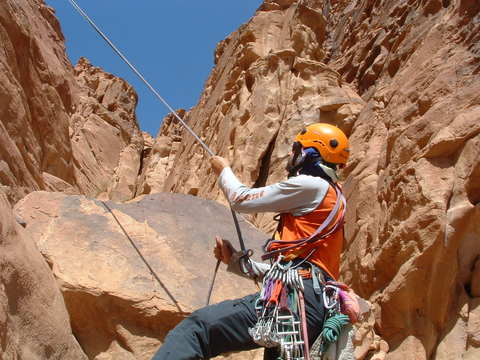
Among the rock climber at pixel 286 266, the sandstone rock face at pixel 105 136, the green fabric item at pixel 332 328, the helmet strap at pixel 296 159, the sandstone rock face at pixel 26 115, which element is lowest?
the green fabric item at pixel 332 328

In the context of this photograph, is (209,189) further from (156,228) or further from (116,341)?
(116,341)

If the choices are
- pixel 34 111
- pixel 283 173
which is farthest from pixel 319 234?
pixel 283 173

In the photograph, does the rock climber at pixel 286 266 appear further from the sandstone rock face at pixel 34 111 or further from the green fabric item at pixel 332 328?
the sandstone rock face at pixel 34 111

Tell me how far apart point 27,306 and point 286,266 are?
1622mm

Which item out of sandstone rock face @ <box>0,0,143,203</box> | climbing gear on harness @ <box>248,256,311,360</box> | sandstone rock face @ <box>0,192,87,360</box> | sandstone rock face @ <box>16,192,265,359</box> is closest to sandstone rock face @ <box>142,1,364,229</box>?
sandstone rock face @ <box>0,0,143,203</box>

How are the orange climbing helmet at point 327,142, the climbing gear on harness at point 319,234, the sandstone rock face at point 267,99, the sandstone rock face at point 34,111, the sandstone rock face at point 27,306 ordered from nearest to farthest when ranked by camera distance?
the climbing gear on harness at point 319,234 → the sandstone rock face at point 27,306 → the orange climbing helmet at point 327,142 → the sandstone rock face at point 34,111 → the sandstone rock face at point 267,99

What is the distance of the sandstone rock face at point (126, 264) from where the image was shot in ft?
13.3

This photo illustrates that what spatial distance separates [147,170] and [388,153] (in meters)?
13.9

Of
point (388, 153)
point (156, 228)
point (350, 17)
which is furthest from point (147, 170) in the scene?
point (156, 228)

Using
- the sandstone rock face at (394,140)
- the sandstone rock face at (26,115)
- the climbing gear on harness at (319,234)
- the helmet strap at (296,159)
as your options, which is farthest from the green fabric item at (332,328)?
the sandstone rock face at (26,115)

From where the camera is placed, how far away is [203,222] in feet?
18.1

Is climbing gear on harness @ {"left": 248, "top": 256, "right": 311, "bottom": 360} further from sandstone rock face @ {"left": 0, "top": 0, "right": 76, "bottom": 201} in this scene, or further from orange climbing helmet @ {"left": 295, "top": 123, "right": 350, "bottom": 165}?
sandstone rock face @ {"left": 0, "top": 0, "right": 76, "bottom": 201}

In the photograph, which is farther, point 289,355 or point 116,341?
point 116,341

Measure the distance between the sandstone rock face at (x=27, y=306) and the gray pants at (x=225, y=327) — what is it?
951 mm
